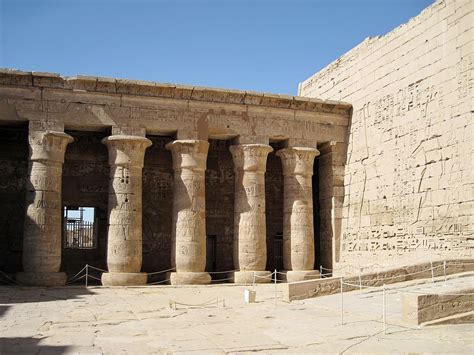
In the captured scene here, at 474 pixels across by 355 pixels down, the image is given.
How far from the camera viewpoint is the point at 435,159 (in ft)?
48.5

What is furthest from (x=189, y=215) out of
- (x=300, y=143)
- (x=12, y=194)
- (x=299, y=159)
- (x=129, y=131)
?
(x=12, y=194)

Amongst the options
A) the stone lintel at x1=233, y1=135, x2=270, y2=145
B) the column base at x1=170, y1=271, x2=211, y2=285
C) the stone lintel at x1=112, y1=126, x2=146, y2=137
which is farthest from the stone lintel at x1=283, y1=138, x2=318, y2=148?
the column base at x1=170, y1=271, x2=211, y2=285

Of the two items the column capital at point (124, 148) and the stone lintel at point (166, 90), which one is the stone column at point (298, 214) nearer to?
the stone lintel at point (166, 90)

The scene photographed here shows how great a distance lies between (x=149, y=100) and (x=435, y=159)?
8.21 m

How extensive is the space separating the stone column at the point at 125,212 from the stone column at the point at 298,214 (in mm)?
4586

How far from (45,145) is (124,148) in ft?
7.11

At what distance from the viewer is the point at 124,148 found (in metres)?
16.6

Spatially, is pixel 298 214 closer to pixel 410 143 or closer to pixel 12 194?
pixel 410 143

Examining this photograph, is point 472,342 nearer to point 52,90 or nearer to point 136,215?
point 136,215

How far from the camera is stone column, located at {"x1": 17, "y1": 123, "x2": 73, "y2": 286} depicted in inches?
604

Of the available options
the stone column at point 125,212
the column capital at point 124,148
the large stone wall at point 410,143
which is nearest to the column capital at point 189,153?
the stone column at point 125,212

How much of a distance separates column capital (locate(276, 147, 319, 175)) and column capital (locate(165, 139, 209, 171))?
9.16ft

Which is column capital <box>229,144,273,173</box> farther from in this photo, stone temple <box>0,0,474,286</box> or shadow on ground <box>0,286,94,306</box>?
shadow on ground <box>0,286,94,306</box>

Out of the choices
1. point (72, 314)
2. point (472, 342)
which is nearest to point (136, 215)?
point (72, 314)
